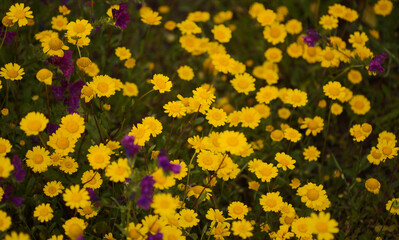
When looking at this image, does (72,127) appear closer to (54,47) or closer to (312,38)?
(54,47)

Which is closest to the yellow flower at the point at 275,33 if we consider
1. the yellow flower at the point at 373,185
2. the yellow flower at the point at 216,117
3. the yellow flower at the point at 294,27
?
the yellow flower at the point at 294,27

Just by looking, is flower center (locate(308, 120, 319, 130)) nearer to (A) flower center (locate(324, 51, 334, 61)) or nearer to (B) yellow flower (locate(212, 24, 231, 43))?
(A) flower center (locate(324, 51, 334, 61))

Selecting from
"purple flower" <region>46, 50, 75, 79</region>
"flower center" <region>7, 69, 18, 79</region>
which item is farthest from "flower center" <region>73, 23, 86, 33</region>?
"flower center" <region>7, 69, 18, 79</region>

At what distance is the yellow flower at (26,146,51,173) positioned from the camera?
6.42 ft

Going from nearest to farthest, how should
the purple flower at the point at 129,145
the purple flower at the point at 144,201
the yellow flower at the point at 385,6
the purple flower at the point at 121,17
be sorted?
the purple flower at the point at 144,201
the purple flower at the point at 129,145
the purple flower at the point at 121,17
the yellow flower at the point at 385,6

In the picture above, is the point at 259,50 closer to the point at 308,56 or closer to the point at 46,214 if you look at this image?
the point at 308,56

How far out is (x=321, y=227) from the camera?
164 cm

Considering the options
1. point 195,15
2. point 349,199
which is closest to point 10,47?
point 195,15

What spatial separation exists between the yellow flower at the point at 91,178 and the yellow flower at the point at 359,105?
173 cm

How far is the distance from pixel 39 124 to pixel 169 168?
2.06 ft

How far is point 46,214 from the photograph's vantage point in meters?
1.89

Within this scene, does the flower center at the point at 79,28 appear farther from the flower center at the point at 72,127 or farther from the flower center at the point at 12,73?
the flower center at the point at 72,127

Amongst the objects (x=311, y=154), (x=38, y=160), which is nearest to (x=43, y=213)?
(x=38, y=160)

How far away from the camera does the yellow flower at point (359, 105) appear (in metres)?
2.78
